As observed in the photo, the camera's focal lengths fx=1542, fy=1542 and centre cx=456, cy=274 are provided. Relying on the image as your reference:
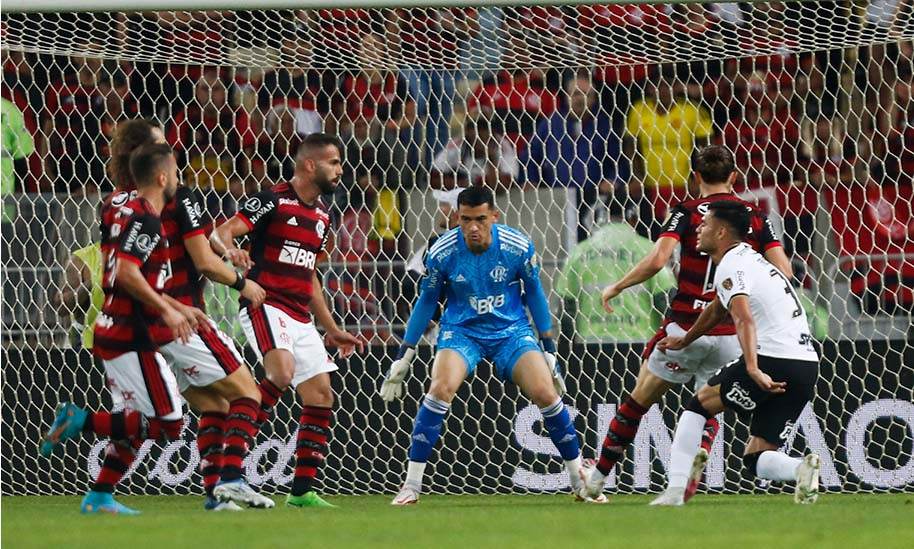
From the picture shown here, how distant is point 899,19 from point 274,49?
3.71m

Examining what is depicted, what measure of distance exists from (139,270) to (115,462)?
883 mm

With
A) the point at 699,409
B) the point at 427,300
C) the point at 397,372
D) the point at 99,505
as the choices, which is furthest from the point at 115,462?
the point at 699,409

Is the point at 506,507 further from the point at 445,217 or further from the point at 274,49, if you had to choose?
the point at 274,49

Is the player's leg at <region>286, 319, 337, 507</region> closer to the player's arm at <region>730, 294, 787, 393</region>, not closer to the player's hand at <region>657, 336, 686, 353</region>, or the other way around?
the player's hand at <region>657, 336, 686, 353</region>

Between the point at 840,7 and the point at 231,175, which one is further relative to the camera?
the point at 231,175

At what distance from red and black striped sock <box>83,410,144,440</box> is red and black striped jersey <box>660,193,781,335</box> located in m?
2.84

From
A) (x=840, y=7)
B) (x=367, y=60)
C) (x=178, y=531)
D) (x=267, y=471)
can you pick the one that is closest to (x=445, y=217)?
(x=367, y=60)

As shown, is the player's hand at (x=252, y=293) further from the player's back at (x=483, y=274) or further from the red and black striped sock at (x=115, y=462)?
the player's back at (x=483, y=274)

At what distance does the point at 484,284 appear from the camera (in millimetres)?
7910

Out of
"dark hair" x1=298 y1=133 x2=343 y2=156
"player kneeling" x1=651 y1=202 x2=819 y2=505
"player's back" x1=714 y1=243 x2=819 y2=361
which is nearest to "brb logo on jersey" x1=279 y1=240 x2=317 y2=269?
"dark hair" x1=298 y1=133 x2=343 y2=156

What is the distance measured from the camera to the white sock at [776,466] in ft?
22.1

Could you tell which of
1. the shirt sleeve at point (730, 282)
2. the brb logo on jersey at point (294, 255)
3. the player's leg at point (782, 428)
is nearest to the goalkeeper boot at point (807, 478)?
the player's leg at point (782, 428)

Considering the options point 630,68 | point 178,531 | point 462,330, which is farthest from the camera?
point 630,68

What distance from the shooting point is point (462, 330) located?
7891mm
